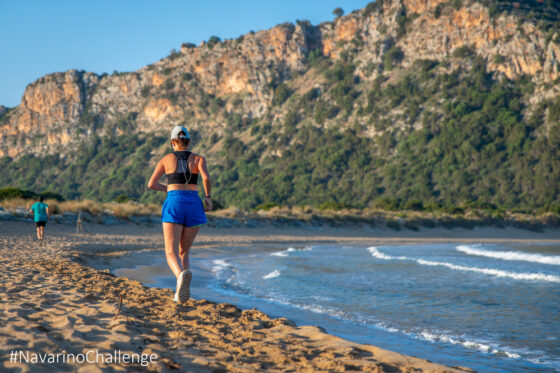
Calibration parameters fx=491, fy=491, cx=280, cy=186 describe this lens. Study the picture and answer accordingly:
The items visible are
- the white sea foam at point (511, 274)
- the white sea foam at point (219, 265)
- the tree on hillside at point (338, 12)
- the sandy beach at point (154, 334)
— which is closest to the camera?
the sandy beach at point (154, 334)

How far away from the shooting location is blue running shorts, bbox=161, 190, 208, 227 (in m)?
5.09

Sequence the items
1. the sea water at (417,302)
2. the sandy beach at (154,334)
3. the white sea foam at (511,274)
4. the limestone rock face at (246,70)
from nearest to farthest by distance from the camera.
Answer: the sandy beach at (154,334) → the sea water at (417,302) → the white sea foam at (511,274) → the limestone rock face at (246,70)

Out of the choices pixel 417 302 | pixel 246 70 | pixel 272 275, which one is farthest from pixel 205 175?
pixel 246 70

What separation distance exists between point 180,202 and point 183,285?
0.88m

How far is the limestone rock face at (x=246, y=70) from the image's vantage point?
218 ft

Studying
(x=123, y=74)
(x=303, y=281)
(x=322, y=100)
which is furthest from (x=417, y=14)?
(x=303, y=281)

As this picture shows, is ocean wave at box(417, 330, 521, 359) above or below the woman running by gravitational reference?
below

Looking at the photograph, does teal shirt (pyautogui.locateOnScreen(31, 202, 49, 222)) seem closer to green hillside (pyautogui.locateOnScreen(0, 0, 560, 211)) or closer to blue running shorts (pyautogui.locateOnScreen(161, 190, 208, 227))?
blue running shorts (pyautogui.locateOnScreen(161, 190, 208, 227))

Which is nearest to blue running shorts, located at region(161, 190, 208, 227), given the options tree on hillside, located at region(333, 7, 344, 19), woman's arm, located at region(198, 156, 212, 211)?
woman's arm, located at region(198, 156, 212, 211)

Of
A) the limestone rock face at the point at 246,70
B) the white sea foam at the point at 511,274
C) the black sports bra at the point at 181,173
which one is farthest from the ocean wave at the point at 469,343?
the limestone rock face at the point at 246,70

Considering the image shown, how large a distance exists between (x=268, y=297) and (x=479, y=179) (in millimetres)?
52863

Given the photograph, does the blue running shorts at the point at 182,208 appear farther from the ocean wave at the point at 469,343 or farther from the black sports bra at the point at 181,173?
the ocean wave at the point at 469,343

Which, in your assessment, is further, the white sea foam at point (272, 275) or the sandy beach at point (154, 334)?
the white sea foam at point (272, 275)

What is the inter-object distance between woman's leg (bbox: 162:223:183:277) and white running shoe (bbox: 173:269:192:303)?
104mm
